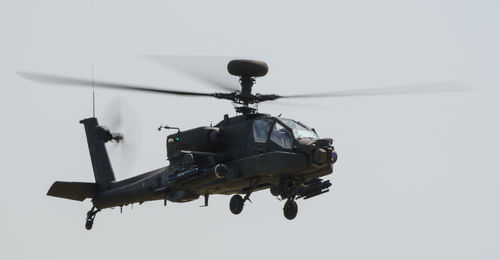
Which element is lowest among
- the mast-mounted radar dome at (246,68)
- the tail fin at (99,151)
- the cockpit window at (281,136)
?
the cockpit window at (281,136)

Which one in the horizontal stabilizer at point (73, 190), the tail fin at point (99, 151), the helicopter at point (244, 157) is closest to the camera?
the helicopter at point (244, 157)

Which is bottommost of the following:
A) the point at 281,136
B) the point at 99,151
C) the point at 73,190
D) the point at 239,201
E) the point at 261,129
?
the point at 239,201

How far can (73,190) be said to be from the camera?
1144 inches

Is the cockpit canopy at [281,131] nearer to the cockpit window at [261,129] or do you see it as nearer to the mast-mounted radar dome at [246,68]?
the cockpit window at [261,129]

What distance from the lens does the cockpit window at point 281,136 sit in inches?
954

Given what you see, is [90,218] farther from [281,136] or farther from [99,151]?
[281,136]

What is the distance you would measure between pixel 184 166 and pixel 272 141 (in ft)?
9.51

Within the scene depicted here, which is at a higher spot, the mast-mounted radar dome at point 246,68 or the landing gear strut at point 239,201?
the mast-mounted radar dome at point 246,68

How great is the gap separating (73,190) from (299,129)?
28.6 feet

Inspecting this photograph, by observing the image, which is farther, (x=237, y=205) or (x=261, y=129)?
(x=237, y=205)

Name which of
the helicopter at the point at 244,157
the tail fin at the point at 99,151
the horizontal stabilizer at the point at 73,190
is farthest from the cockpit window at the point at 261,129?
the horizontal stabilizer at the point at 73,190

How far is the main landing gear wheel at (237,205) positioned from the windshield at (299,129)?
2545 mm

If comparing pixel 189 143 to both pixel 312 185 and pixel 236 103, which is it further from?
pixel 312 185

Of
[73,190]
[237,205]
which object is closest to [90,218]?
[73,190]
